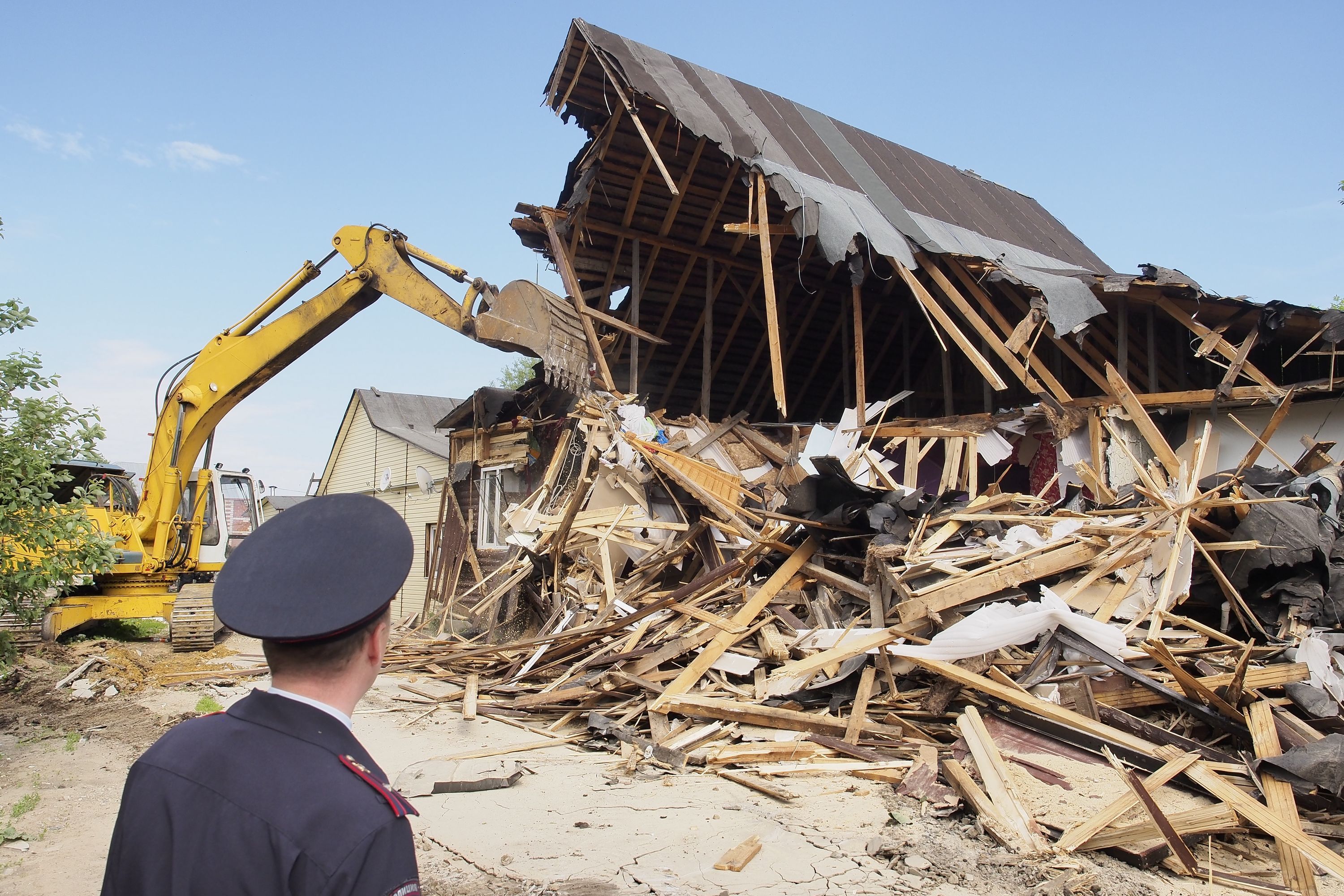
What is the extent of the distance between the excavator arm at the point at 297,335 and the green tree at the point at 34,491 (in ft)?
15.0

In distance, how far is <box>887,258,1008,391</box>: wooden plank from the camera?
390 inches

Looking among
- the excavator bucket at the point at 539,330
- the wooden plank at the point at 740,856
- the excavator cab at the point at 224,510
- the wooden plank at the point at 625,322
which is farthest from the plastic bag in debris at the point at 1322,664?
the excavator cab at the point at 224,510

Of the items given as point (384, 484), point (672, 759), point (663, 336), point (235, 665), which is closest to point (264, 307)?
point (235, 665)

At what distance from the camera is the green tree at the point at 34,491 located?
629 centimetres

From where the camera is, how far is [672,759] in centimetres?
593

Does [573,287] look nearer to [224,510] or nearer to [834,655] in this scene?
[224,510]

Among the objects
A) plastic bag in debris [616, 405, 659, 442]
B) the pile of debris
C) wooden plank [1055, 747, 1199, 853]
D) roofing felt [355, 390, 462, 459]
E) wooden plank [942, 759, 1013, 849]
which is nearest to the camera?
wooden plank [1055, 747, 1199, 853]

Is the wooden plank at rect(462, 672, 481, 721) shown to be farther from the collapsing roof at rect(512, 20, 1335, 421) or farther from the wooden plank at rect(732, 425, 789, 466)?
the wooden plank at rect(732, 425, 789, 466)

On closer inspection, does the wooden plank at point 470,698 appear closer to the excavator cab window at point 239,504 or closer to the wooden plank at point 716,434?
the wooden plank at point 716,434

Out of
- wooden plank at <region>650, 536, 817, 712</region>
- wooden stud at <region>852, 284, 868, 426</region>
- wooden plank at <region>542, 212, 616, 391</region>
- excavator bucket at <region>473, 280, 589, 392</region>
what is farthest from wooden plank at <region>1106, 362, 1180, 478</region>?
excavator bucket at <region>473, 280, 589, 392</region>

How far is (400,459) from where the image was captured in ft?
87.0

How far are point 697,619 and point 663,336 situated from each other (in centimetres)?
798

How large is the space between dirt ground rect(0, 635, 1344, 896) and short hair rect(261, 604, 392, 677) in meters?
2.75

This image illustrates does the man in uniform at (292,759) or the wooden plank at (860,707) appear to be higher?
the man in uniform at (292,759)
